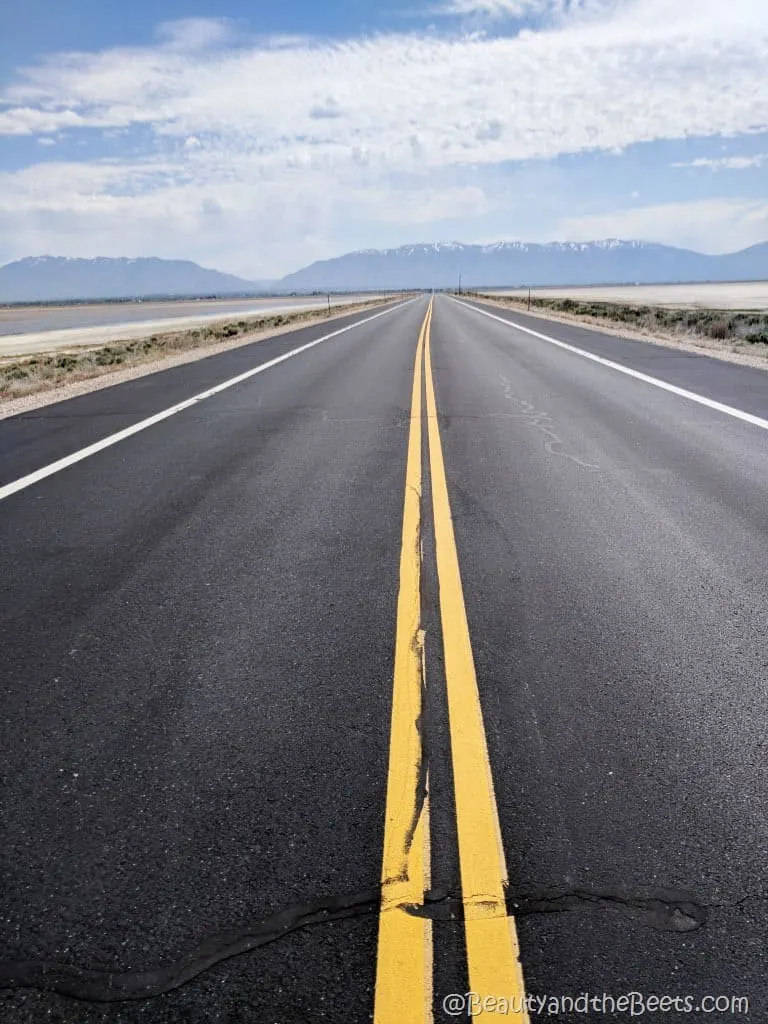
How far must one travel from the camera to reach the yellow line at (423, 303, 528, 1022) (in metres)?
2.01

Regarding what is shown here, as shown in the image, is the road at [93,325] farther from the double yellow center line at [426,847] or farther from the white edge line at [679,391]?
the double yellow center line at [426,847]

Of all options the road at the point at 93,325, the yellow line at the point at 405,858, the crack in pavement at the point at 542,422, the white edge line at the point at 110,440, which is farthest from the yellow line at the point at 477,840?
the road at the point at 93,325

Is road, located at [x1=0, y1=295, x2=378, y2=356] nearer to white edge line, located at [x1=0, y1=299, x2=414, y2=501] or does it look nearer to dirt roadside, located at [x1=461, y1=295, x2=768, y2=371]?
white edge line, located at [x1=0, y1=299, x2=414, y2=501]

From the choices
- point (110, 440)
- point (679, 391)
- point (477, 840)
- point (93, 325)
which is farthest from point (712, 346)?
point (93, 325)

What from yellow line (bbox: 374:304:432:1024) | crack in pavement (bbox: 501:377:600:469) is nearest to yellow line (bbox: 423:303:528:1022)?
yellow line (bbox: 374:304:432:1024)

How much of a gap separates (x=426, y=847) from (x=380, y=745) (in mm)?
572

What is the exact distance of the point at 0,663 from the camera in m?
3.71

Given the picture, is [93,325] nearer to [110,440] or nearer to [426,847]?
[110,440]

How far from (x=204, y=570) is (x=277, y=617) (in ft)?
3.06

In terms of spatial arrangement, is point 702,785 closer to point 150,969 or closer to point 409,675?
point 409,675

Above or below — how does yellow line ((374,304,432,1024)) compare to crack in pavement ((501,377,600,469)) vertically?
below

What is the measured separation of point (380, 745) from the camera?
298cm

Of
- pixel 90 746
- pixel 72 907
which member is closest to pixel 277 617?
pixel 90 746

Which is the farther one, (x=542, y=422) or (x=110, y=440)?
(x=542, y=422)
